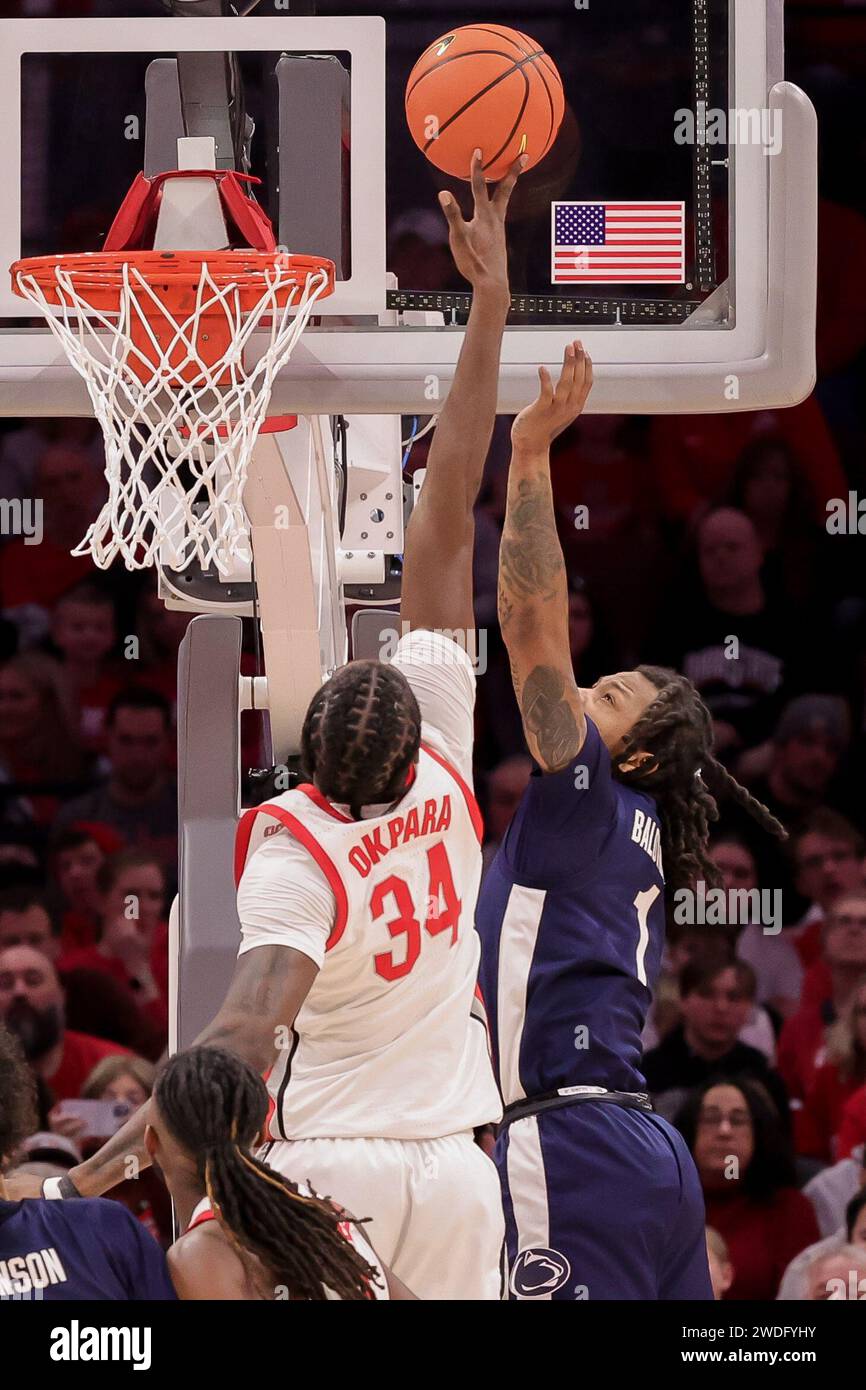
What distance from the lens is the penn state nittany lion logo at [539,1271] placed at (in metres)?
3.39

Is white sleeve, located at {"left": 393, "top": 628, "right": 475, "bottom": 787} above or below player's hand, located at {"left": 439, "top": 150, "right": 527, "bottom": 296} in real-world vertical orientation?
below

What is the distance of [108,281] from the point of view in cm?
336

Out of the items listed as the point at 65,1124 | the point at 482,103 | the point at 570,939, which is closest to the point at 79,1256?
the point at 570,939

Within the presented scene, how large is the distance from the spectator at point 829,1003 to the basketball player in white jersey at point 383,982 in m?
3.17

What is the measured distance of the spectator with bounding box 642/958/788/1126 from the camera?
6.04 m

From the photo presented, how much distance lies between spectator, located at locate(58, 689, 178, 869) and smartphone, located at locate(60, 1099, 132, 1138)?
1123 millimetres

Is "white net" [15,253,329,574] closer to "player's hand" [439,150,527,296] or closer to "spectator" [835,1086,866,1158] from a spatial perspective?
"player's hand" [439,150,527,296]

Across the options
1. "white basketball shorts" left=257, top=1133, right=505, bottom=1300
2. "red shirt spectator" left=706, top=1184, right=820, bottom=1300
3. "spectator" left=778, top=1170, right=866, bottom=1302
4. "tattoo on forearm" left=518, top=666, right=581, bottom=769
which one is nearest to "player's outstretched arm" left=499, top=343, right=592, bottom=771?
"tattoo on forearm" left=518, top=666, right=581, bottom=769

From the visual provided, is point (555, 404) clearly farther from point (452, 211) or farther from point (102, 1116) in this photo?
point (102, 1116)

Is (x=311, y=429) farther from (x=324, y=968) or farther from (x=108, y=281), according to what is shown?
(x=324, y=968)

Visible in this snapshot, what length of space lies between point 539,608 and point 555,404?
1.15ft

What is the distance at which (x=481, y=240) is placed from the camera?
11.2 ft

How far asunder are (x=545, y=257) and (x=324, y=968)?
1.59 meters
